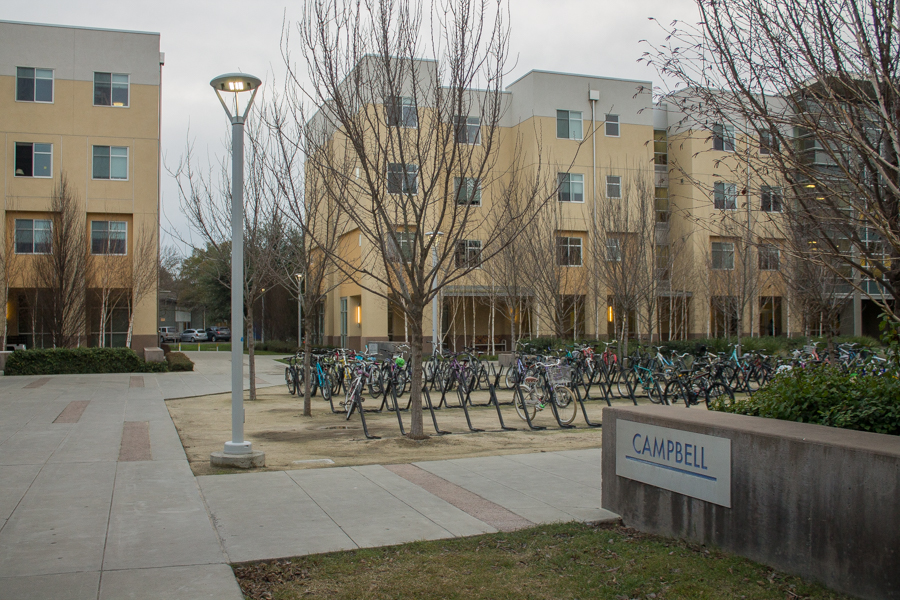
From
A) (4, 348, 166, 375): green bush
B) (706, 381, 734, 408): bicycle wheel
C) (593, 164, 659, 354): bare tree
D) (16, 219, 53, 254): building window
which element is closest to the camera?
(706, 381, 734, 408): bicycle wheel

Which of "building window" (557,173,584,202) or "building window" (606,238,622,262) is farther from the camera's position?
"building window" (557,173,584,202)

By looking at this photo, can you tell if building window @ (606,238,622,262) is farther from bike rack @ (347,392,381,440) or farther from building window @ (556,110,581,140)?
bike rack @ (347,392,381,440)

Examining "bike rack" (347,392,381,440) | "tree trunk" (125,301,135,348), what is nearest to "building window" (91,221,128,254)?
"tree trunk" (125,301,135,348)

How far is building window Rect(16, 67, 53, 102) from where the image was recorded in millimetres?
28484

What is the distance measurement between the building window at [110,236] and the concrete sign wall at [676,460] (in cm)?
2787

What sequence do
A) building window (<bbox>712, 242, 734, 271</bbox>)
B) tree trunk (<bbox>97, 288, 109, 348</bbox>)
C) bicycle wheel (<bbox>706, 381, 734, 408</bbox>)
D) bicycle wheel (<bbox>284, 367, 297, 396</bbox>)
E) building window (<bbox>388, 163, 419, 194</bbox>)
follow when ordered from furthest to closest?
building window (<bbox>712, 242, 734, 271</bbox>) → tree trunk (<bbox>97, 288, 109, 348</bbox>) → bicycle wheel (<bbox>284, 367, 297, 396</bbox>) → bicycle wheel (<bbox>706, 381, 734, 408</bbox>) → building window (<bbox>388, 163, 419, 194</bbox>)

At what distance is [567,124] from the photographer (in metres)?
36.4

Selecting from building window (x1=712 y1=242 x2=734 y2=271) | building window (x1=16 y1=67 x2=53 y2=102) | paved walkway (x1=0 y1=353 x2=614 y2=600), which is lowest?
paved walkway (x1=0 y1=353 x2=614 y2=600)

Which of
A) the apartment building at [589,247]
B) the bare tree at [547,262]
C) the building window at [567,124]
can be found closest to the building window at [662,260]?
the apartment building at [589,247]

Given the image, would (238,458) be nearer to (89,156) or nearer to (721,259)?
(89,156)

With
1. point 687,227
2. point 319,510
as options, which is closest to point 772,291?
point 687,227

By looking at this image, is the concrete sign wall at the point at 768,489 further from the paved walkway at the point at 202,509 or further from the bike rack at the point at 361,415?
the bike rack at the point at 361,415

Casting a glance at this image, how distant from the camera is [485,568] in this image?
473 cm

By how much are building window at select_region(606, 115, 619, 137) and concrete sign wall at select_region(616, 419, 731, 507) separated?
33.3 m
